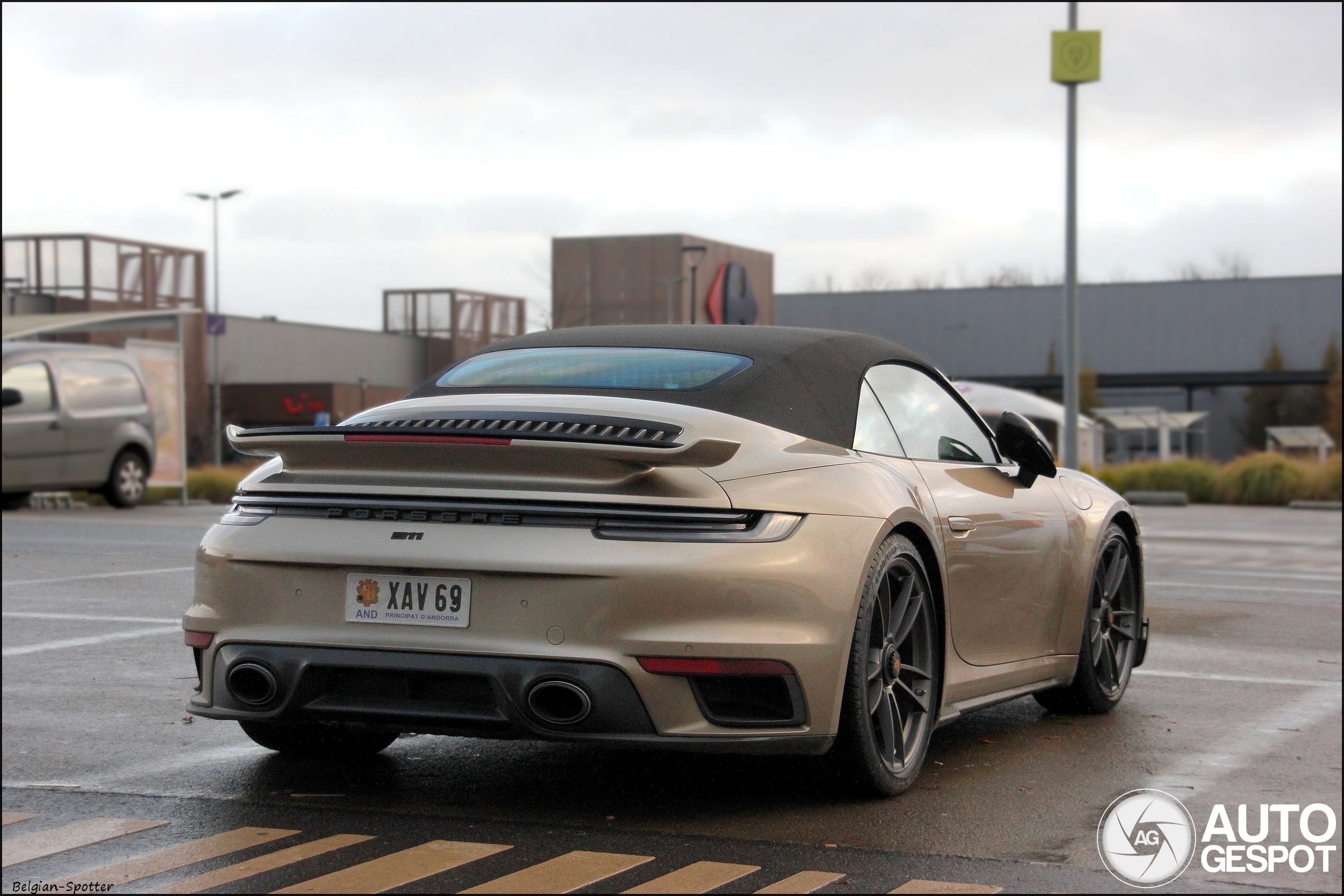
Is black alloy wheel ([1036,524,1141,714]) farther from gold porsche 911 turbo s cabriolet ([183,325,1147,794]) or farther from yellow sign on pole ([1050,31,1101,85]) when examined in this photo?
yellow sign on pole ([1050,31,1101,85])

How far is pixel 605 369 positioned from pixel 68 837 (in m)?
2.09

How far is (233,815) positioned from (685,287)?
157 feet

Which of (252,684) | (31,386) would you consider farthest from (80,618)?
(31,386)

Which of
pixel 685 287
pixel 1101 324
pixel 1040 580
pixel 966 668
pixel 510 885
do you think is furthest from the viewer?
pixel 1101 324

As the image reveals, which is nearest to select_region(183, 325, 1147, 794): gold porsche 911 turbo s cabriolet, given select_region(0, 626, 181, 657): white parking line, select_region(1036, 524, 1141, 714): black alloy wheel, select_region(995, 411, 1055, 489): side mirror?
select_region(995, 411, 1055, 489): side mirror

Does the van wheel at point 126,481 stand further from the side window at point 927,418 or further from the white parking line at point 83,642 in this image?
the side window at point 927,418

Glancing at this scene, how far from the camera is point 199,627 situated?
15.6 ft

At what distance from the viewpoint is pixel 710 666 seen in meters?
4.34

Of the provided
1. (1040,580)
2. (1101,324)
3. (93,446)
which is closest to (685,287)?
(1101,324)

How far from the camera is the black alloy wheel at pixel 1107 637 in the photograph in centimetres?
648

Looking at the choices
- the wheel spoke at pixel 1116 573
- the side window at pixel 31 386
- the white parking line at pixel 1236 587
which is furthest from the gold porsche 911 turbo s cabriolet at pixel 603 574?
the side window at pixel 31 386

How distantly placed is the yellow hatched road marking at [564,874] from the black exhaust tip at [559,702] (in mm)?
347

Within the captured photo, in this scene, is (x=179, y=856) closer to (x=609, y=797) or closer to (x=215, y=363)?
(x=609, y=797)

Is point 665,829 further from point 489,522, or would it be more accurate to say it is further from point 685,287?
point 685,287
